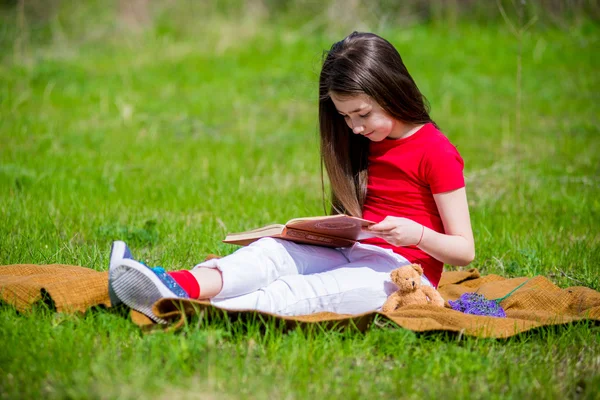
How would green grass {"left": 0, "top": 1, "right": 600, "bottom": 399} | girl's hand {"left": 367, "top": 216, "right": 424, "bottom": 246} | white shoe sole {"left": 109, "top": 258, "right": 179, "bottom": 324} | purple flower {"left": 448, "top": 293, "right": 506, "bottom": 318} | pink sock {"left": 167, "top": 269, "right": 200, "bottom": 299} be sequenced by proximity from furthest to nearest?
purple flower {"left": 448, "top": 293, "right": 506, "bottom": 318}, girl's hand {"left": 367, "top": 216, "right": 424, "bottom": 246}, pink sock {"left": 167, "top": 269, "right": 200, "bottom": 299}, white shoe sole {"left": 109, "top": 258, "right": 179, "bottom": 324}, green grass {"left": 0, "top": 1, "right": 600, "bottom": 399}

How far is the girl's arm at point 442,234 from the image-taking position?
113 inches

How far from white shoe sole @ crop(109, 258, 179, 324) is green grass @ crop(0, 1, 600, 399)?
10cm

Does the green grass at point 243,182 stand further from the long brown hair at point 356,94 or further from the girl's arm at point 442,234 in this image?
the girl's arm at point 442,234

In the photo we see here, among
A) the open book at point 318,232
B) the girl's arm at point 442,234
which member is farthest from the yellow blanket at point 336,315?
the open book at point 318,232

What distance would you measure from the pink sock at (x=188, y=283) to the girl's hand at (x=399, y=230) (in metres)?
0.73

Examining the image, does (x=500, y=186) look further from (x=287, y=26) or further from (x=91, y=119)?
(x=287, y=26)

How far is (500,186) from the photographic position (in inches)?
211

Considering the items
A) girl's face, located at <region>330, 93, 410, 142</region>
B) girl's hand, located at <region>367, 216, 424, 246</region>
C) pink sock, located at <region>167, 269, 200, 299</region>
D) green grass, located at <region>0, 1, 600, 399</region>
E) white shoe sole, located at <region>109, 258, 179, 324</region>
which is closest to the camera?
green grass, located at <region>0, 1, 600, 399</region>

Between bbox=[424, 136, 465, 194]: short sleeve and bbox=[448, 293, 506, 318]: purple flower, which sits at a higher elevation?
bbox=[424, 136, 465, 194]: short sleeve

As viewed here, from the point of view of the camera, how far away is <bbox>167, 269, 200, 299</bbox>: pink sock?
2732 mm

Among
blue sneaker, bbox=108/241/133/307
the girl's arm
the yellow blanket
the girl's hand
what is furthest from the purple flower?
blue sneaker, bbox=108/241/133/307

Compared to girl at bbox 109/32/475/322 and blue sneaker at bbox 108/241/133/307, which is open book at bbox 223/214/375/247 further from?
blue sneaker at bbox 108/241/133/307

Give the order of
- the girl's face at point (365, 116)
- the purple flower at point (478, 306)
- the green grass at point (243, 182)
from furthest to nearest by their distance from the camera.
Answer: the girl's face at point (365, 116)
the purple flower at point (478, 306)
the green grass at point (243, 182)

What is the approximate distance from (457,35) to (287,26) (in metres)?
2.69
